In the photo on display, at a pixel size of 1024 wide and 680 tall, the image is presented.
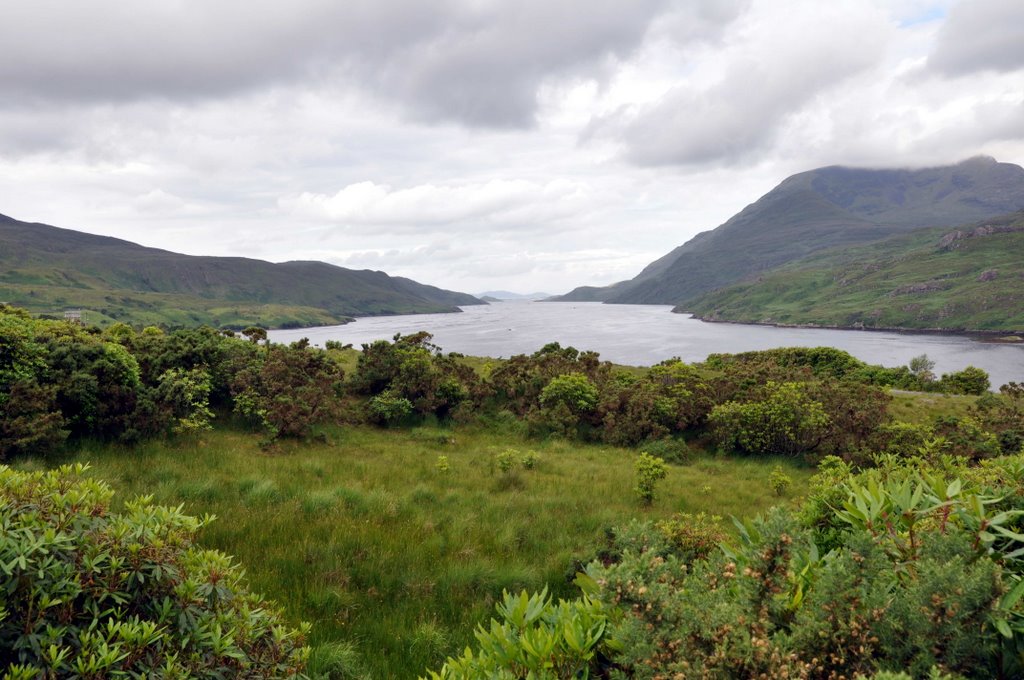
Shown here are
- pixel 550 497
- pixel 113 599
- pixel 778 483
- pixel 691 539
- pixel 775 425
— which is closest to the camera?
pixel 113 599

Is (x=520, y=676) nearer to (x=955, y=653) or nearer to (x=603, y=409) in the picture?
(x=955, y=653)

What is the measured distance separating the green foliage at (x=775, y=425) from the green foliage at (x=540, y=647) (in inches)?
826

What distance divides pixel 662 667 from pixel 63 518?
159 inches

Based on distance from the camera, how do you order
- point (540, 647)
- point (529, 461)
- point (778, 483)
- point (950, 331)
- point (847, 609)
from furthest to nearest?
1. point (950, 331)
2. point (529, 461)
3. point (778, 483)
4. point (540, 647)
5. point (847, 609)

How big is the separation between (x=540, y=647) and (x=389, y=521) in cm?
725

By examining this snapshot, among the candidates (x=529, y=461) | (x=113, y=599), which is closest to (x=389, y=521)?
(x=113, y=599)

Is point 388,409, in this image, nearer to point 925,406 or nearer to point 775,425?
point 775,425

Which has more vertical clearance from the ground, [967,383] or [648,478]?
[648,478]

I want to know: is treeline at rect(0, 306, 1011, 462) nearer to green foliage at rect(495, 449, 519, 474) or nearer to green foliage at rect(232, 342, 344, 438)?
green foliage at rect(232, 342, 344, 438)

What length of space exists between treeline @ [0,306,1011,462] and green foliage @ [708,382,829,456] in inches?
2.4

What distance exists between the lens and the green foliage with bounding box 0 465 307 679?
2.88 meters

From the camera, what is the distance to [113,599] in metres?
3.40

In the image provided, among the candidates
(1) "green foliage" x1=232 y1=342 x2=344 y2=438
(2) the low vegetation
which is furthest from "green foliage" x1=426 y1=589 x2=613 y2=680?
(1) "green foliage" x1=232 y1=342 x2=344 y2=438

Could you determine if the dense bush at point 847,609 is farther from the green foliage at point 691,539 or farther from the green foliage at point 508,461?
the green foliage at point 508,461
